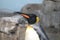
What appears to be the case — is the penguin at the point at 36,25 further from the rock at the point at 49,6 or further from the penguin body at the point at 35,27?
the rock at the point at 49,6

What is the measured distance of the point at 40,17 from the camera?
1.67m

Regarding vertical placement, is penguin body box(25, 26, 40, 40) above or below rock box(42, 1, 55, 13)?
below

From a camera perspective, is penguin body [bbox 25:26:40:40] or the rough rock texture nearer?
penguin body [bbox 25:26:40:40]

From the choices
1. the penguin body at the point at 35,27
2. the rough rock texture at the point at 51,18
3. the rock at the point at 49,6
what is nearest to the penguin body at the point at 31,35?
the penguin body at the point at 35,27

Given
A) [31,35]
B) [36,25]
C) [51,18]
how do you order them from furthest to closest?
[51,18] → [36,25] → [31,35]

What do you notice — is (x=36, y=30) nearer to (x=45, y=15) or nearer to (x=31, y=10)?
(x=45, y=15)

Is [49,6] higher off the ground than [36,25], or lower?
higher

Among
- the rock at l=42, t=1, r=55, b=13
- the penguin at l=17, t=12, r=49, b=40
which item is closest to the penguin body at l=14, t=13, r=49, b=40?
the penguin at l=17, t=12, r=49, b=40

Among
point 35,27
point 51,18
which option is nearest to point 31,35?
point 35,27

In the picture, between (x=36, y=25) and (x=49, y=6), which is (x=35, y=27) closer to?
(x=36, y=25)

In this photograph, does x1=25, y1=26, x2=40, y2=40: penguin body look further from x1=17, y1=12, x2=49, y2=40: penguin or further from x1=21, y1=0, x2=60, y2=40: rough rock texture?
x1=21, y1=0, x2=60, y2=40: rough rock texture

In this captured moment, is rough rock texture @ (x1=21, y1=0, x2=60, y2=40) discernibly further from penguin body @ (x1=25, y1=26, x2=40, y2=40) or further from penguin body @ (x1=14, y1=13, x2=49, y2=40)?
penguin body @ (x1=25, y1=26, x2=40, y2=40)

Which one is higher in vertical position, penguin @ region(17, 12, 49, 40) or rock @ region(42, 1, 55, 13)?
rock @ region(42, 1, 55, 13)

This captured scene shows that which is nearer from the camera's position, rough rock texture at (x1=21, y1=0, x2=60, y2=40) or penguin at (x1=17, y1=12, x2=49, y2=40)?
penguin at (x1=17, y1=12, x2=49, y2=40)
